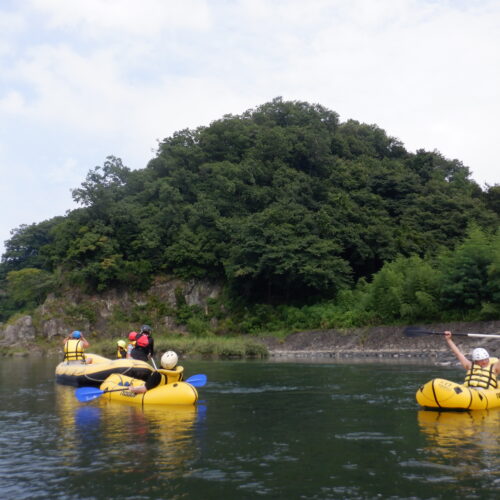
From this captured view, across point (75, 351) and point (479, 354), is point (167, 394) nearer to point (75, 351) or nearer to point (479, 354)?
point (479, 354)

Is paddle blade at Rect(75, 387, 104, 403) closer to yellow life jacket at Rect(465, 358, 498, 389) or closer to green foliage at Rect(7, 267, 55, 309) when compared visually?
Answer: yellow life jacket at Rect(465, 358, 498, 389)

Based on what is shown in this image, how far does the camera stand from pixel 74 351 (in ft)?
61.1

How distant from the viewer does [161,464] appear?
25.6 feet

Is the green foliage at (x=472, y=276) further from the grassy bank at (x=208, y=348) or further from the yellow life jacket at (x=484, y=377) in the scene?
the yellow life jacket at (x=484, y=377)

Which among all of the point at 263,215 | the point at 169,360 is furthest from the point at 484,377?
the point at 263,215

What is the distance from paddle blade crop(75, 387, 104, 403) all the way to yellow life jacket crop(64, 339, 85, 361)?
16.2ft

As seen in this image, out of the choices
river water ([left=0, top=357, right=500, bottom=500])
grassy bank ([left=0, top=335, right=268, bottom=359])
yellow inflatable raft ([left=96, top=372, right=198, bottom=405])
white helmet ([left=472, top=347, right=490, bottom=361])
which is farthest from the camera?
grassy bank ([left=0, top=335, right=268, bottom=359])

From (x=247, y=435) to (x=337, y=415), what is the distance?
2.42 meters

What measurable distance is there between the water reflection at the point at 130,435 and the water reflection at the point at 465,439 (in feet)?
11.3

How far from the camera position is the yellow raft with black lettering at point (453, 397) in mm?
→ 11461

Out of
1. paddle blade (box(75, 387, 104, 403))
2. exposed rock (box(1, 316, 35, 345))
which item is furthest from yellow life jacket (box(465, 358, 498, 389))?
exposed rock (box(1, 316, 35, 345))

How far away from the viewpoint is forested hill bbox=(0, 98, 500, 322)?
40.7 meters

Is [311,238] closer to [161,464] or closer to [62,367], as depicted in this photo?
[62,367]

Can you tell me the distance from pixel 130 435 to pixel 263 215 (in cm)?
3157
